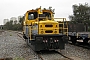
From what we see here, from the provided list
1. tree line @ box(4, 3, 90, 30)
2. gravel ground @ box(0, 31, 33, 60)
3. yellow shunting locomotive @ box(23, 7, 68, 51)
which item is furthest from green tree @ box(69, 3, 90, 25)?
yellow shunting locomotive @ box(23, 7, 68, 51)

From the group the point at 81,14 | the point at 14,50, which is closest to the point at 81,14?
the point at 81,14

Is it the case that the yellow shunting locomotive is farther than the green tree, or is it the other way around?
the green tree

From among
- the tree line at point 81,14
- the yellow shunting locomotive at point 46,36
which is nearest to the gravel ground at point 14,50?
the yellow shunting locomotive at point 46,36

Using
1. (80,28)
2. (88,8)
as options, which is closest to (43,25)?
(80,28)

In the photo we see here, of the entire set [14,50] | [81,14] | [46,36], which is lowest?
[14,50]

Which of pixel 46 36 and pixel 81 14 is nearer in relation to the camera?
pixel 46 36

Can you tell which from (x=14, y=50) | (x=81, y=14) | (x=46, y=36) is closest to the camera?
(x=46, y=36)

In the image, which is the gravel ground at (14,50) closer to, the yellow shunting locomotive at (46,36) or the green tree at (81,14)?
the yellow shunting locomotive at (46,36)

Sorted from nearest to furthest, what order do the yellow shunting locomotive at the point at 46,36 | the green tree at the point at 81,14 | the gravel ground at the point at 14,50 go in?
the gravel ground at the point at 14,50 → the yellow shunting locomotive at the point at 46,36 → the green tree at the point at 81,14

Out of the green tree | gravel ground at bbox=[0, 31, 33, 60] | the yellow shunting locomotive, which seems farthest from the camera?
the green tree

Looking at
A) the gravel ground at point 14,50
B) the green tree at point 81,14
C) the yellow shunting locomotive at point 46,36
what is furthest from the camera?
the green tree at point 81,14

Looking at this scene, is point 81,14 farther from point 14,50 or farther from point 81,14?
point 14,50

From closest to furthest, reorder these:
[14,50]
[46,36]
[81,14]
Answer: [46,36]
[14,50]
[81,14]

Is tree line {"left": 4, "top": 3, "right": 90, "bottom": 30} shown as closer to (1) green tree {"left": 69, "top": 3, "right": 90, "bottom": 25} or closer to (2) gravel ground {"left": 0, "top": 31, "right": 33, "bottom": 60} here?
(1) green tree {"left": 69, "top": 3, "right": 90, "bottom": 25}
